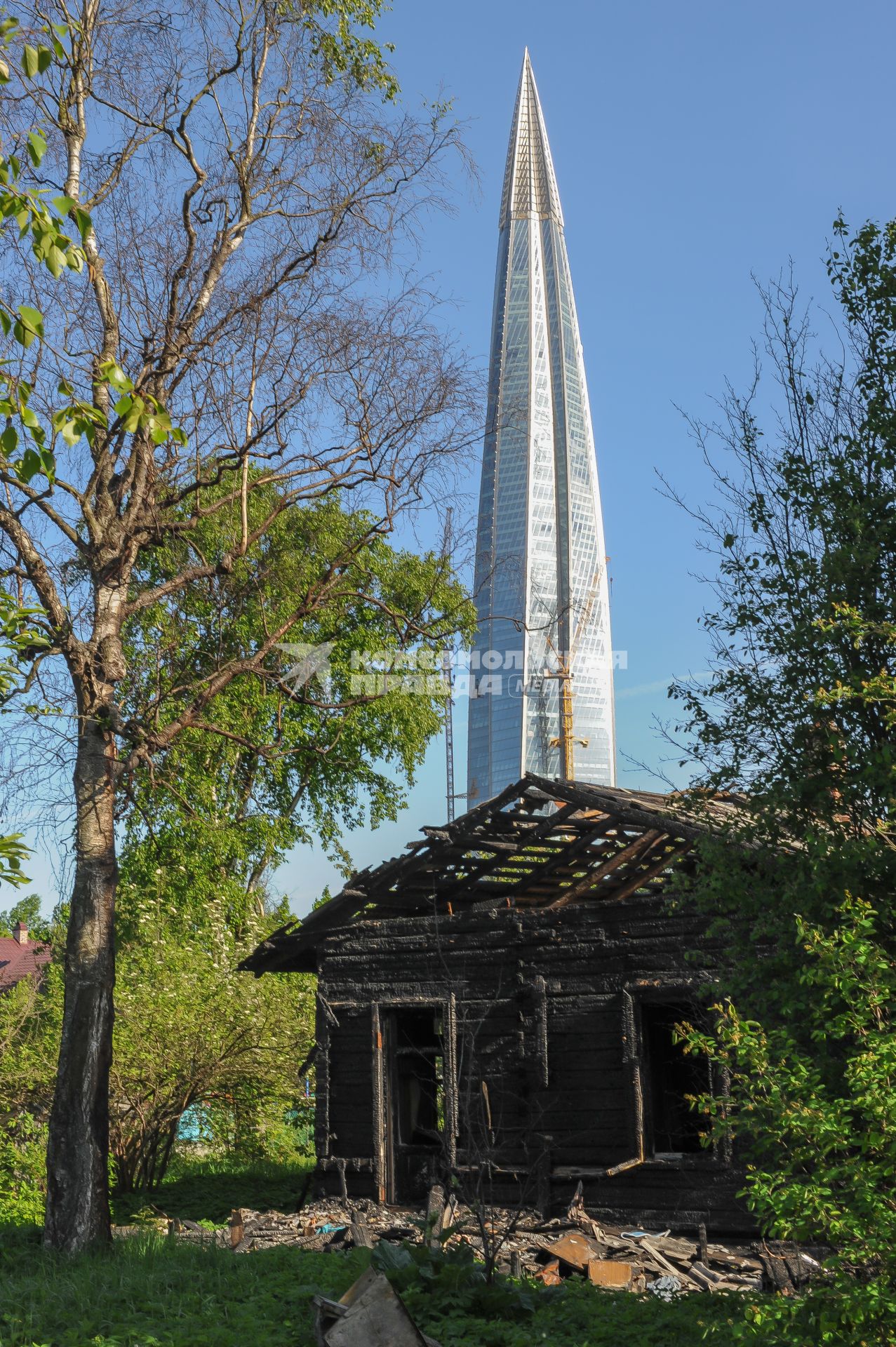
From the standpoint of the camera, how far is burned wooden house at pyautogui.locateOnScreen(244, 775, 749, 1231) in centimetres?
1288

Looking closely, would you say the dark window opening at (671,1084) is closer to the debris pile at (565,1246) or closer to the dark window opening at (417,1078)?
the debris pile at (565,1246)

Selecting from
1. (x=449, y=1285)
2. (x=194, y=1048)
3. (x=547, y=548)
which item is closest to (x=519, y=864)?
(x=194, y=1048)

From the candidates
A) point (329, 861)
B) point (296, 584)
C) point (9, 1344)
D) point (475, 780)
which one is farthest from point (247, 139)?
point (475, 780)

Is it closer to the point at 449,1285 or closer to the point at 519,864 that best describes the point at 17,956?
the point at 519,864

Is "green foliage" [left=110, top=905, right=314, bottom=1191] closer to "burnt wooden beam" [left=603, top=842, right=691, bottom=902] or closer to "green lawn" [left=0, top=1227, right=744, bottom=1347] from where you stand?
"burnt wooden beam" [left=603, top=842, right=691, bottom=902]

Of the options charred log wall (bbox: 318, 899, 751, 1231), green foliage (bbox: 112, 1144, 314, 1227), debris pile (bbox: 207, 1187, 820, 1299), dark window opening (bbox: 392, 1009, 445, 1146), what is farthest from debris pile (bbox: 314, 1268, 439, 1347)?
dark window opening (bbox: 392, 1009, 445, 1146)

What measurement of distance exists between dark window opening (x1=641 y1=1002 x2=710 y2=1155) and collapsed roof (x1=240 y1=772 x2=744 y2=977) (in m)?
1.80

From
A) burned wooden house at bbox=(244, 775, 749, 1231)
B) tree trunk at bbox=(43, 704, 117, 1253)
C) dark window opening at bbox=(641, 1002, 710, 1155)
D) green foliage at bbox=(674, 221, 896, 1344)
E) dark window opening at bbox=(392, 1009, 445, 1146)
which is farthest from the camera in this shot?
dark window opening at bbox=(392, 1009, 445, 1146)

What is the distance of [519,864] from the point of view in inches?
607

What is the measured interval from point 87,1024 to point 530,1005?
4.92 m

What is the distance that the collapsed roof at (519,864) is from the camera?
45.9 feet

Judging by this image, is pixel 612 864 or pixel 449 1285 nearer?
pixel 449 1285

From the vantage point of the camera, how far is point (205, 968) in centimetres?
1978

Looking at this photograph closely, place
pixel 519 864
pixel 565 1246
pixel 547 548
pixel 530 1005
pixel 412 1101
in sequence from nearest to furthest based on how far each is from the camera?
pixel 565 1246
pixel 530 1005
pixel 519 864
pixel 412 1101
pixel 547 548
